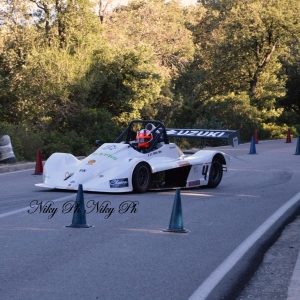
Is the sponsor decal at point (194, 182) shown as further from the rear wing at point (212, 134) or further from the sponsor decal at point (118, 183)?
the sponsor decal at point (118, 183)

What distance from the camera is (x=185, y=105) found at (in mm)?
37844

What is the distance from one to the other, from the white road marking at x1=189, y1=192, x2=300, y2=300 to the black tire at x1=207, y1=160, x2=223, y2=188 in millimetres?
3066

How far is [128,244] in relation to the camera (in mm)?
8164

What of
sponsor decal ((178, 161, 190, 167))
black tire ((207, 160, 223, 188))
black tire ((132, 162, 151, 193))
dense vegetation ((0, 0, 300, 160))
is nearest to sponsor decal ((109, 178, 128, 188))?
black tire ((132, 162, 151, 193))

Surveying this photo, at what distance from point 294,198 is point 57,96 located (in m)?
15.8

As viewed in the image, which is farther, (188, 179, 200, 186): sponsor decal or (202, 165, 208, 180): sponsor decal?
(202, 165, 208, 180): sponsor decal

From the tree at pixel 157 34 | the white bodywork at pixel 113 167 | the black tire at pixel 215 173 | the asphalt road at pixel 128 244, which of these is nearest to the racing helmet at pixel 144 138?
the white bodywork at pixel 113 167

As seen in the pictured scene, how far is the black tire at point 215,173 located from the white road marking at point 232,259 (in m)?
3.07

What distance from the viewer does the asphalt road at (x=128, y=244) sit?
6.18 metres

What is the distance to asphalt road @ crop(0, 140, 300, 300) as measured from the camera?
618cm

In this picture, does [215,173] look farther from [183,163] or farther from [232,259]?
[232,259]

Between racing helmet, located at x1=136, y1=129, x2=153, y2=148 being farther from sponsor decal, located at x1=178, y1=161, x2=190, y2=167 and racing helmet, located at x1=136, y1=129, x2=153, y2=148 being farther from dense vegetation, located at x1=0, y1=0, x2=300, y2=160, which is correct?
dense vegetation, located at x1=0, y1=0, x2=300, y2=160

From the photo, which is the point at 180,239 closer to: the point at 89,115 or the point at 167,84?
the point at 89,115

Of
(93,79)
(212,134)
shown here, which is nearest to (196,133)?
(212,134)
